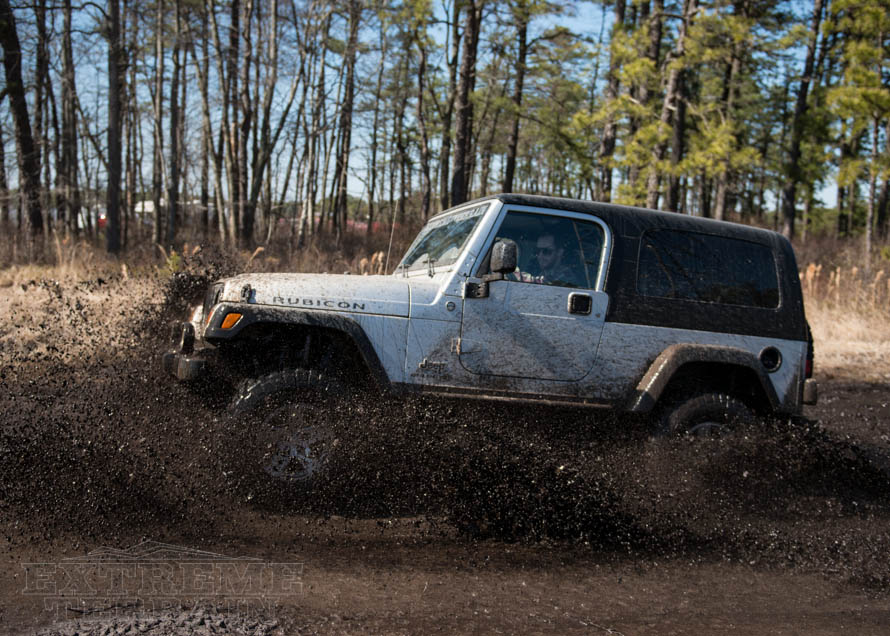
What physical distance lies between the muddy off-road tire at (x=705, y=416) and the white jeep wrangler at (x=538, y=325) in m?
0.01

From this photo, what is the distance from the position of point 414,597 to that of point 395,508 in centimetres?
112

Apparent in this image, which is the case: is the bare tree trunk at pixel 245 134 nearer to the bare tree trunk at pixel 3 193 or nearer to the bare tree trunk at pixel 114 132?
the bare tree trunk at pixel 114 132

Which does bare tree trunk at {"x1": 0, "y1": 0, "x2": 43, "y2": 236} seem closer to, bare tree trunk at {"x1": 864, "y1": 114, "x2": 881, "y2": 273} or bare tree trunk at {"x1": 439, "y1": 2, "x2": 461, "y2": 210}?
bare tree trunk at {"x1": 439, "y1": 2, "x2": 461, "y2": 210}

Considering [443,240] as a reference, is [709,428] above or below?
below

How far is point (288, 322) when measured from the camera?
14.1ft

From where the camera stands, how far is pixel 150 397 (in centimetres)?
466

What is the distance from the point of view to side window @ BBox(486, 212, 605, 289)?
475cm

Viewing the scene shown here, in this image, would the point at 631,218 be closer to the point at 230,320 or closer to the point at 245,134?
the point at 230,320

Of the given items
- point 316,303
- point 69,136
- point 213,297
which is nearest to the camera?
point 316,303

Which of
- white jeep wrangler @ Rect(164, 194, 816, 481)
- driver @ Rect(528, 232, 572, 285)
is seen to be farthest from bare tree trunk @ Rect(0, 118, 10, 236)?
driver @ Rect(528, 232, 572, 285)

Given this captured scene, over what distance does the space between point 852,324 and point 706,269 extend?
884 cm

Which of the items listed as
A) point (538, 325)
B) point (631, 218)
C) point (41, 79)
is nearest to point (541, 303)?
point (538, 325)

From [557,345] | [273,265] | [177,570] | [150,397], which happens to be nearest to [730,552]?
[557,345]

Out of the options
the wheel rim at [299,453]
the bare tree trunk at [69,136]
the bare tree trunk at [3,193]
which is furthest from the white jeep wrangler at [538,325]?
the bare tree trunk at [69,136]
